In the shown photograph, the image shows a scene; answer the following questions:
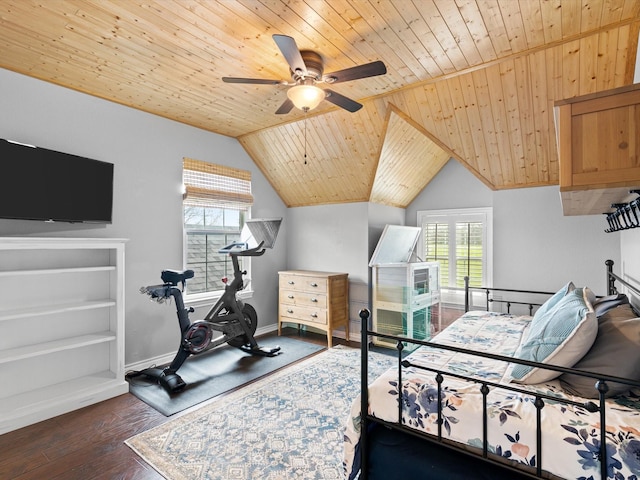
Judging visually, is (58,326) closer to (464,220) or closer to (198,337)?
(198,337)

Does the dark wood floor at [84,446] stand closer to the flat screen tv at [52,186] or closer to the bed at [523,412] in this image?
the bed at [523,412]

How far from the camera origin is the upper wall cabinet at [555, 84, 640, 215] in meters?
1.13

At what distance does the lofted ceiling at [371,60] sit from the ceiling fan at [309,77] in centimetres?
13

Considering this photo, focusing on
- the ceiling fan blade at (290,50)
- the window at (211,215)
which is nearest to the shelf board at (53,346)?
the window at (211,215)

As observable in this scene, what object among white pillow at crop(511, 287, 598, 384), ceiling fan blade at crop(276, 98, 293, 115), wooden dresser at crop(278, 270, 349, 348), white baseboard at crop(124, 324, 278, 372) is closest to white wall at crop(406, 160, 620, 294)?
wooden dresser at crop(278, 270, 349, 348)

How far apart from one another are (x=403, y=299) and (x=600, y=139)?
3265 millimetres

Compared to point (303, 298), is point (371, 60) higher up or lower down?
higher up

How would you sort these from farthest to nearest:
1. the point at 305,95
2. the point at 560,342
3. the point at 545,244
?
the point at 545,244
the point at 305,95
the point at 560,342

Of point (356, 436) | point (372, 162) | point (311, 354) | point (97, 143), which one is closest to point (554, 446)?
point (356, 436)

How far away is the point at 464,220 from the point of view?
5074mm

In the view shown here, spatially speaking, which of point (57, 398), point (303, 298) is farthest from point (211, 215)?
point (57, 398)

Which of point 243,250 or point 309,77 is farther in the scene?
point 243,250

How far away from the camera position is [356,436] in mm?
1638

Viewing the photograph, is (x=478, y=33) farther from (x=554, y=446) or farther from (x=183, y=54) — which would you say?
(x=554, y=446)
